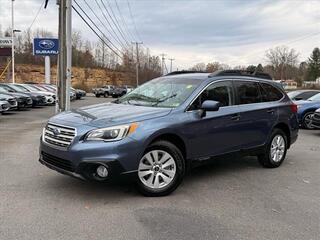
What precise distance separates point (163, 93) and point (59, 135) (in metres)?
1.87

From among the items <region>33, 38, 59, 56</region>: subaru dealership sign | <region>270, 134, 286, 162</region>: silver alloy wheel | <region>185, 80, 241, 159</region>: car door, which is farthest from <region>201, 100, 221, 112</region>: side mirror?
<region>33, 38, 59, 56</region>: subaru dealership sign

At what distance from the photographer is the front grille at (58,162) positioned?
528 centimetres

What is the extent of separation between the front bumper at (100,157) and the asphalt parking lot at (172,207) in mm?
421

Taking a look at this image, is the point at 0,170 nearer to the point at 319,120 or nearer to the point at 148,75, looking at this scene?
the point at 319,120

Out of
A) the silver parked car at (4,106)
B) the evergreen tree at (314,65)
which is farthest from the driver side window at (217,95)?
the evergreen tree at (314,65)

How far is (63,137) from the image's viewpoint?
17.8 ft

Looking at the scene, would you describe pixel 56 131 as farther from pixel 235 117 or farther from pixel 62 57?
pixel 62 57

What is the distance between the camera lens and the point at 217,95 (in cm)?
662

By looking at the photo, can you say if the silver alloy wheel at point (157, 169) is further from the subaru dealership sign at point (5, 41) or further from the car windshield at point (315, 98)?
the subaru dealership sign at point (5, 41)

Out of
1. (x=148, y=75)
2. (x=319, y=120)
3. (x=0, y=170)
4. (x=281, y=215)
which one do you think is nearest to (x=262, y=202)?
(x=281, y=215)

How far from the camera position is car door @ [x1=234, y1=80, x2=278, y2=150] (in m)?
6.96

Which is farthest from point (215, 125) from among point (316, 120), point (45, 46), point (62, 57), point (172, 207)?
point (45, 46)

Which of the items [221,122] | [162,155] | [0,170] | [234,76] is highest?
[234,76]

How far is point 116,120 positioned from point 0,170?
2.89 m
